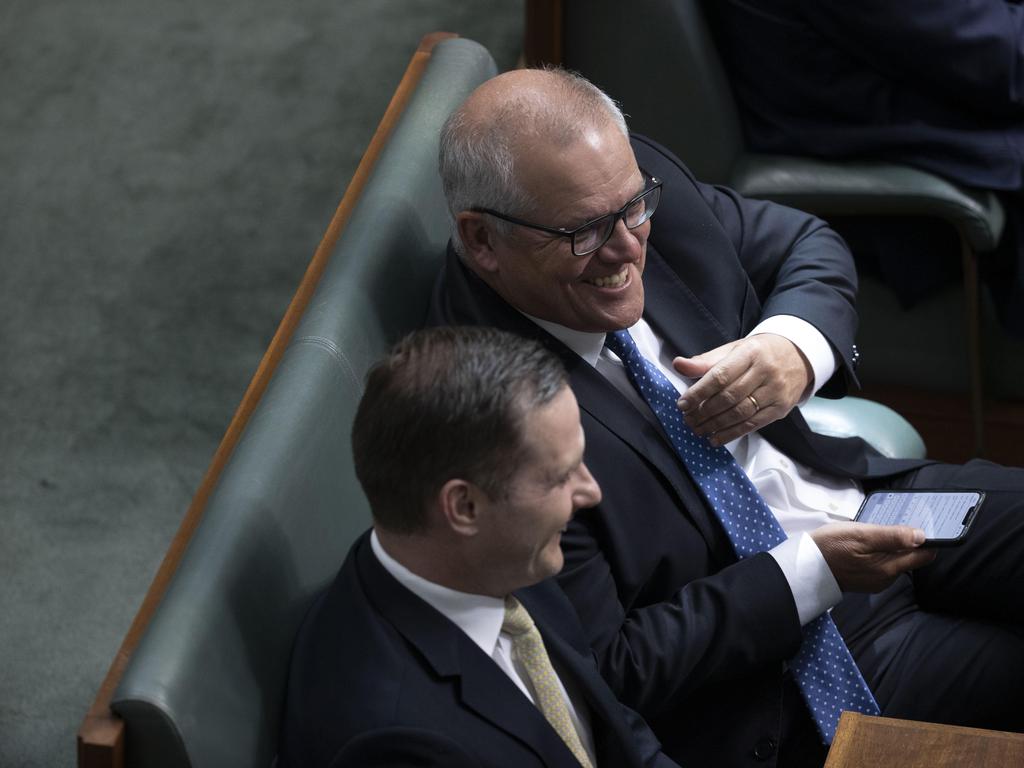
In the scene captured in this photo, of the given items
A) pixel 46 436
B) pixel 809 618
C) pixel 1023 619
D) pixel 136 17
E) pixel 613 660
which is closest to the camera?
pixel 613 660

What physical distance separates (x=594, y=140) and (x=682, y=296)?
36 cm

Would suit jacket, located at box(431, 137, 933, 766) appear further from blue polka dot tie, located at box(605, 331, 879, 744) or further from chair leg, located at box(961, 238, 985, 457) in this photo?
chair leg, located at box(961, 238, 985, 457)

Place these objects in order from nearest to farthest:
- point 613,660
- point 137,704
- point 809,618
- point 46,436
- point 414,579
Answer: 1. point 137,704
2. point 414,579
3. point 613,660
4. point 809,618
5. point 46,436

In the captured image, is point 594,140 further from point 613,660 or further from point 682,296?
point 613,660

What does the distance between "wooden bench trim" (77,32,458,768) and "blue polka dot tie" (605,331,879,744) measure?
0.42 meters

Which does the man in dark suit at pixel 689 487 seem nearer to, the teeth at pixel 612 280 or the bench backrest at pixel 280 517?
the teeth at pixel 612 280

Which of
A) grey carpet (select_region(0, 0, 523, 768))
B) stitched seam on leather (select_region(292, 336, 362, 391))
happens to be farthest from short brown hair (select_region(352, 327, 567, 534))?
grey carpet (select_region(0, 0, 523, 768))

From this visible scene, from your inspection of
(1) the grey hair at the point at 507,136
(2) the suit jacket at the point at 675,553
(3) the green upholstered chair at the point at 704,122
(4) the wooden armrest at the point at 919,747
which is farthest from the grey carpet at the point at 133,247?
(4) the wooden armrest at the point at 919,747

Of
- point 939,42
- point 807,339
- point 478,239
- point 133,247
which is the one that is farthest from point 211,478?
point 133,247

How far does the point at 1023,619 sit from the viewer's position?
199 cm

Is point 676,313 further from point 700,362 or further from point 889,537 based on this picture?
point 889,537

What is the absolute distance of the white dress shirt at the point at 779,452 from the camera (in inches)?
75.0

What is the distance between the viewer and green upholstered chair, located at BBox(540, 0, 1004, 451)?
8.86 feet

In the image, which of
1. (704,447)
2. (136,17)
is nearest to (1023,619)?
(704,447)
